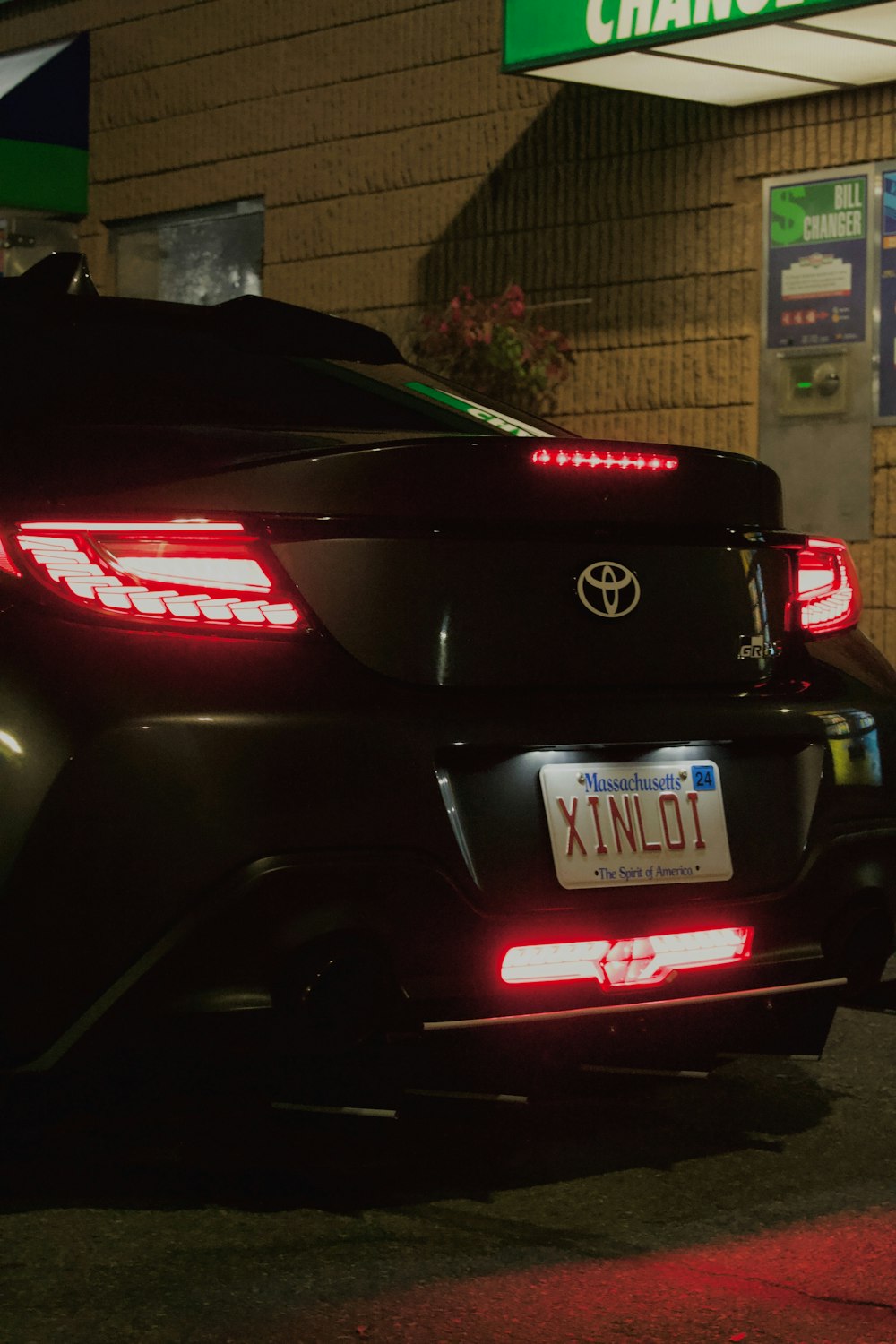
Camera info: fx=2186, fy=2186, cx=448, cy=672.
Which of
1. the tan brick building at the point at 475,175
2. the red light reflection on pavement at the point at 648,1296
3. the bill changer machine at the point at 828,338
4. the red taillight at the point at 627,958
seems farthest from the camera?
the tan brick building at the point at 475,175

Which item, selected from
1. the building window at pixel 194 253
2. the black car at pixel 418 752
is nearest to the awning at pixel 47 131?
the building window at pixel 194 253

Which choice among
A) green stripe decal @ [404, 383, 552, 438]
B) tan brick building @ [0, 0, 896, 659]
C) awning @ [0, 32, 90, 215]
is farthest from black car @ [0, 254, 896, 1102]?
awning @ [0, 32, 90, 215]

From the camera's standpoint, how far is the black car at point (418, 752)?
A: 10.2 feet

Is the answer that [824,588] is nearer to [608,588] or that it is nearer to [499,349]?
[608,588]

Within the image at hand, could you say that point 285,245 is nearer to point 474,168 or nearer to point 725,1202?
point 474,168

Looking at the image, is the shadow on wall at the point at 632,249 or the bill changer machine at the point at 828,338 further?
the shadow on wall at the point at 632,249

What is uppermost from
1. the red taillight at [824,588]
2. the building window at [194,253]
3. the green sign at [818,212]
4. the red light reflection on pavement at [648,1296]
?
the building window at [194,253]

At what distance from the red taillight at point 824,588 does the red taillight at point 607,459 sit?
0.35 meters

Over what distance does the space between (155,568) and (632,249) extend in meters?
8.59

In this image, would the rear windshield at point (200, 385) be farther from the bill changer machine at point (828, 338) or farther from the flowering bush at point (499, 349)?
the flowering bush at point (499, 349)

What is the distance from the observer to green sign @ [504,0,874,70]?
9094mm

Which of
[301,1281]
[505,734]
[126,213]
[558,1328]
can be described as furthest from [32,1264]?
[126,213]

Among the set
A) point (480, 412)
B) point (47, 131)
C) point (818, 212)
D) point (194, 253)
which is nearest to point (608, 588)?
point (480, 412)

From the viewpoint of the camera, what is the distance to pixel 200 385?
13.4 ft
